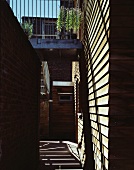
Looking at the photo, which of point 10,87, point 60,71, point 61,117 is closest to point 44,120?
point 61,117

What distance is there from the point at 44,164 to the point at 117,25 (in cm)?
608

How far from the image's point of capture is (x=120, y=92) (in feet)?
11.5

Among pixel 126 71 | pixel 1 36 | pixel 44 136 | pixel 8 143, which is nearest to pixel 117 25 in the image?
pixel 126 71

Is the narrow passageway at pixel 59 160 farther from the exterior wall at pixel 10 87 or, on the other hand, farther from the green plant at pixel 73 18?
the green plant at pixel 73 18

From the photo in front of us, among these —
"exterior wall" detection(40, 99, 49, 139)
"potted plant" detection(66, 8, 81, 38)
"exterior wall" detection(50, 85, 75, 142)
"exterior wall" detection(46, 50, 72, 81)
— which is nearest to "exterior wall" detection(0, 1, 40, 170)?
"potted plant" detection(66, 8, 81, 38)

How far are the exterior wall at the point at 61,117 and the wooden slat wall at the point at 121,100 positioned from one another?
502 inches

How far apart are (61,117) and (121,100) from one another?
13.1 meters

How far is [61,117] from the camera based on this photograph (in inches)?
647

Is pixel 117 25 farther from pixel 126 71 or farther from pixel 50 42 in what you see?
pixel 50 42

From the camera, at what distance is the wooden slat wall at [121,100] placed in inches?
138

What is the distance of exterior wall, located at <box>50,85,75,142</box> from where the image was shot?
16219 mm

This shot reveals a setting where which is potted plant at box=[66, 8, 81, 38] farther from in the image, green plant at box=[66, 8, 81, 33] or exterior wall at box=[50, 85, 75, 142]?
exterior wall at box=[50, 85, 75, 142]

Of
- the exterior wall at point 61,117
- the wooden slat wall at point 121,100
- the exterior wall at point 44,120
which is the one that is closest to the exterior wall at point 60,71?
the exterior wall at point 61,117

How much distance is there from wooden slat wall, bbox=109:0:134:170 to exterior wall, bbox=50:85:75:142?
1275 centimetres
